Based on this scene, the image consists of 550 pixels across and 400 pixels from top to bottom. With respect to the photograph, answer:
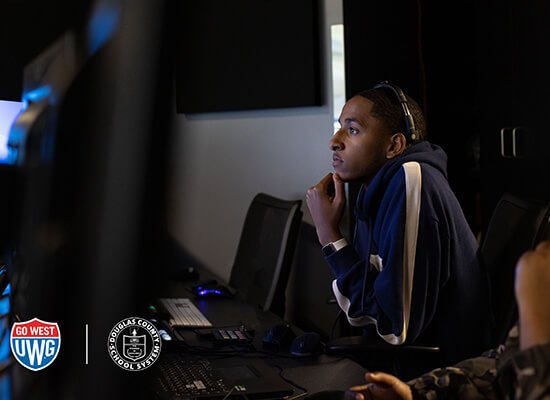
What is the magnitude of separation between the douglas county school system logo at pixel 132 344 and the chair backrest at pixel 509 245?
828mm

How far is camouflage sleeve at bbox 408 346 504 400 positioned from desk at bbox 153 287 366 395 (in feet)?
0.57

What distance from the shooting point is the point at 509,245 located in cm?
147

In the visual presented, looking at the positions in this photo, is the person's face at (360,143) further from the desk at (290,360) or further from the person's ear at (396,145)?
the desk at (290,360)

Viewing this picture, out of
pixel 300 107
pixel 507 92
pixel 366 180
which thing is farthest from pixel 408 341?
pixel 507 92

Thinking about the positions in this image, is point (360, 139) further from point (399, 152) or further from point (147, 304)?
point (147, 304)

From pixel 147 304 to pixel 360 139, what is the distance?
108 cm

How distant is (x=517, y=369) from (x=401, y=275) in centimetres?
57

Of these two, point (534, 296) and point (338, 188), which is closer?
point (534, 296)

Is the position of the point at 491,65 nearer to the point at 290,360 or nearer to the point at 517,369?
the point at 290,360

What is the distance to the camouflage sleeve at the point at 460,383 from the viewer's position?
97cm

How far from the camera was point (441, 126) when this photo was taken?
137 inches

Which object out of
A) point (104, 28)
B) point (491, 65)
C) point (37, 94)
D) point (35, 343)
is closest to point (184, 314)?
point (35, 343)

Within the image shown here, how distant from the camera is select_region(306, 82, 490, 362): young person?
4.25ft

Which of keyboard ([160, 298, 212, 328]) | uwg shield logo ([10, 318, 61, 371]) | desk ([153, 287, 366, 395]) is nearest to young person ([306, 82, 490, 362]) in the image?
desk ([153, 287, 366, 395])
